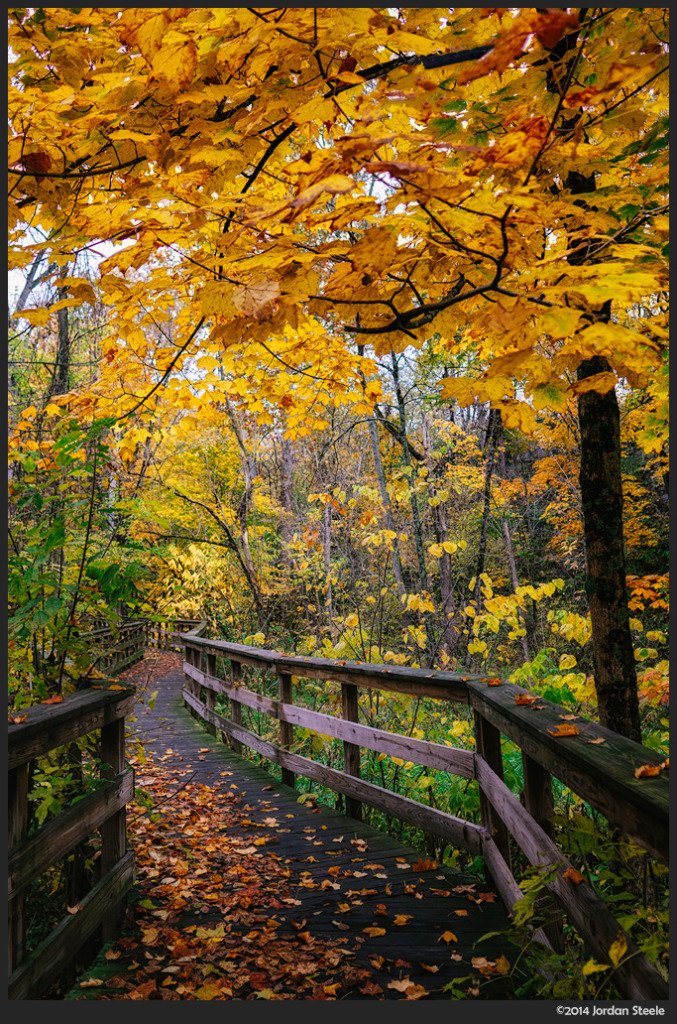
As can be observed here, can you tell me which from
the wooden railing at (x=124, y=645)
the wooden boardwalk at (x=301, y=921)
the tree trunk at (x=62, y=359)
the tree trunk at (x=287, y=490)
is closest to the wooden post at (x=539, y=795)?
the wooden boardwalk at (x=301, y=921)

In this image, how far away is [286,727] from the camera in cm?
483

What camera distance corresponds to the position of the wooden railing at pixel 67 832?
1.89 m

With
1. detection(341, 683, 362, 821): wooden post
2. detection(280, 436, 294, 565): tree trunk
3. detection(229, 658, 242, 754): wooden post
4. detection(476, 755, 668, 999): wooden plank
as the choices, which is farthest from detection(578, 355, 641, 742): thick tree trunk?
detection(280, 436, 294, 565): tree trunk

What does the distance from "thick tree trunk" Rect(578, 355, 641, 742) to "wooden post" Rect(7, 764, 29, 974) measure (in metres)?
2.46

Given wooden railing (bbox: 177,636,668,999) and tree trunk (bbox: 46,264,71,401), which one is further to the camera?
tree trunk (bbox: 46,264,71,401)

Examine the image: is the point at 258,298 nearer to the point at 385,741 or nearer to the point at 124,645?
the point at 385,741

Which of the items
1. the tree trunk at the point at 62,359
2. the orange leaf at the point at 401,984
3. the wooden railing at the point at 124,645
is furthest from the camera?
the wooden railing at the point at 124,645

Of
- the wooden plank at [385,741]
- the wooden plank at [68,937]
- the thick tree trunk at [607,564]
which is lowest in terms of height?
the wooden plank at [68,937]

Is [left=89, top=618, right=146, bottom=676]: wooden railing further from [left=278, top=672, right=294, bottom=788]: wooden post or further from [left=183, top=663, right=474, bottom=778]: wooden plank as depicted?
[left=183, top=663, right=474, bottom=778]: wooden plank

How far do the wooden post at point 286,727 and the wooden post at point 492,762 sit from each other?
2.15 m

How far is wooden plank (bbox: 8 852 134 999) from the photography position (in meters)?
1.86

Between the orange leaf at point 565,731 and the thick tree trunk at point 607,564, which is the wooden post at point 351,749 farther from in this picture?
the orange leaf at point 565,731

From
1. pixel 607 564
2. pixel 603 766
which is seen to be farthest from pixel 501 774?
pixel 603 766

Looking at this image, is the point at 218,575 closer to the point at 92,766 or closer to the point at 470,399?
the point at 92,766
